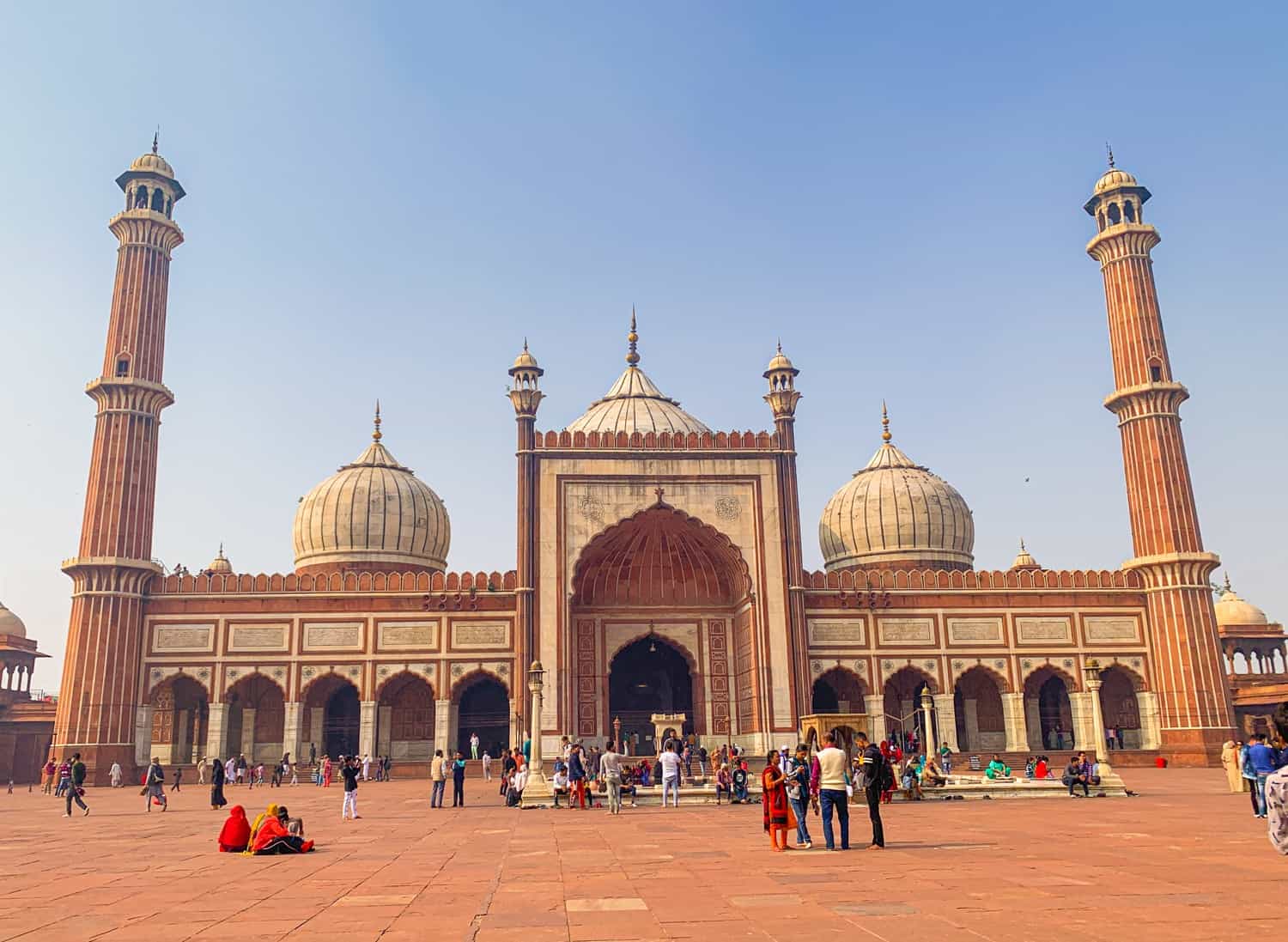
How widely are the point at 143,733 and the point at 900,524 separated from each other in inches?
986

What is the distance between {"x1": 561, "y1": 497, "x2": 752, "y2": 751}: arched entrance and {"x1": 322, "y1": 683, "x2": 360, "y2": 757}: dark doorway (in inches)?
286

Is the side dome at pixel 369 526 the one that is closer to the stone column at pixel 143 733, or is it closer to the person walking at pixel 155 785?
the stone column at pixel 143 733

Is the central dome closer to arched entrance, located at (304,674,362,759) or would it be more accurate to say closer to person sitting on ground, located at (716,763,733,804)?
arched entrance, located at (304,674,362,759)

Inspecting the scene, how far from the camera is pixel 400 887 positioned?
8484mm

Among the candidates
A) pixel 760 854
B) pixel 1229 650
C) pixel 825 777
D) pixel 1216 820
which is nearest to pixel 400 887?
pixel 760 854

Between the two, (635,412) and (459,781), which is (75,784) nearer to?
(459,781)

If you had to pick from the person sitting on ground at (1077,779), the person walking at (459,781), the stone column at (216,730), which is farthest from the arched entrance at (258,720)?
the person sitting on ground at (1077,779)

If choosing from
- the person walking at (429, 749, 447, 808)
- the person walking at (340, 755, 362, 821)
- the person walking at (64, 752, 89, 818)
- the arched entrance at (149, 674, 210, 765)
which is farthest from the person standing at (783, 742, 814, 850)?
the arched entrance at (149, 674, 210, 765)

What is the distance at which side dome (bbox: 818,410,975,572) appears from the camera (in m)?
38.6

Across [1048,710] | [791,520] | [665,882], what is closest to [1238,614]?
[1048,710]

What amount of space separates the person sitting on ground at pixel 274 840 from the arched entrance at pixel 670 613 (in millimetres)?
19118

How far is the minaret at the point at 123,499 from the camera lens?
2825 centimetres

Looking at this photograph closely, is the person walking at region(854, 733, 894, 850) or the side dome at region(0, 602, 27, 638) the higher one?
the side dome at region(0, 602, 27, 638)

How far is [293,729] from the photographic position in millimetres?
29344
